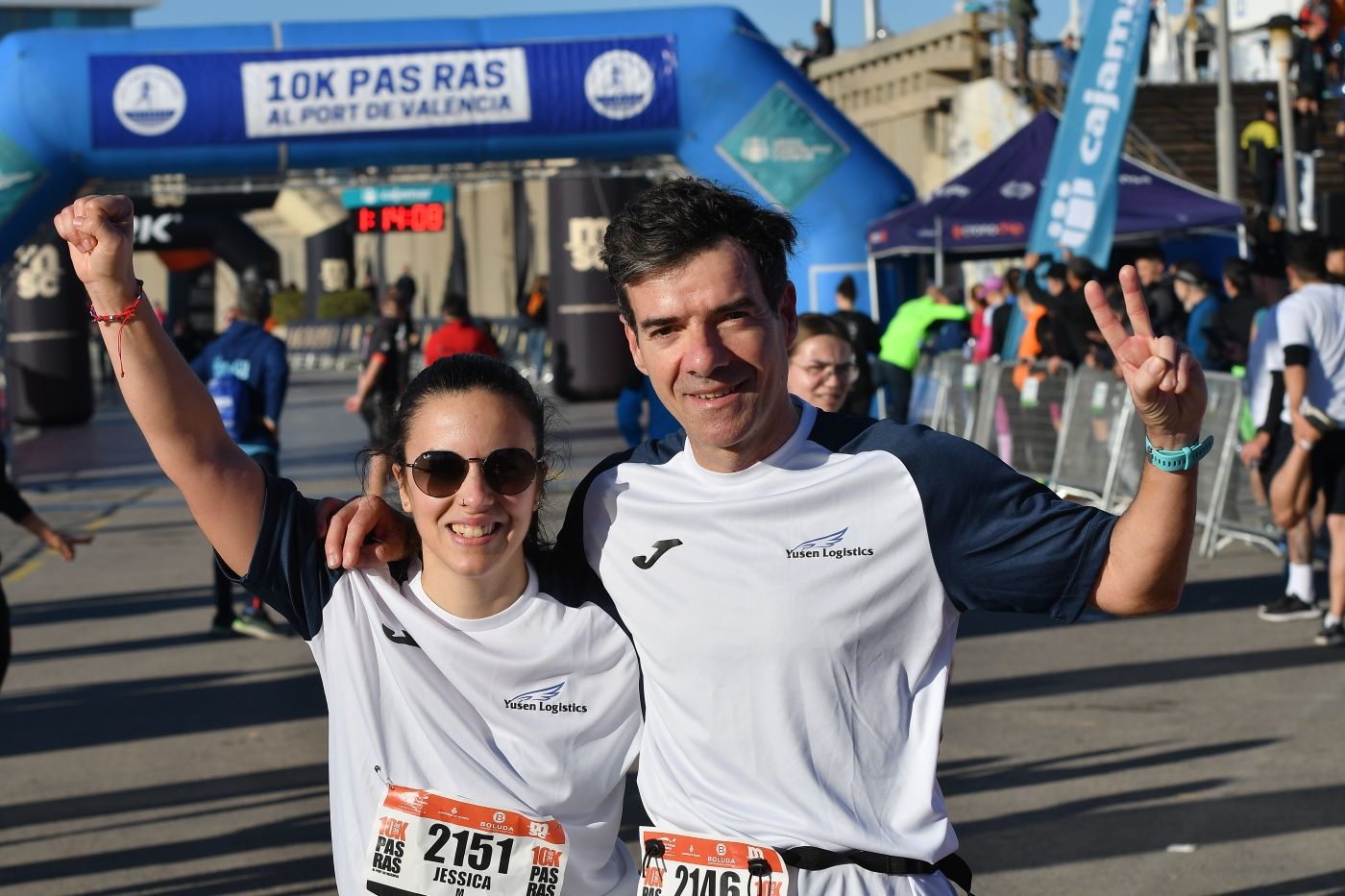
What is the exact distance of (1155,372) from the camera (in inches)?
95.6

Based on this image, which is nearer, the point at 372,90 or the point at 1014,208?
the point at 372,90

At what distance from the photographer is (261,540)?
298 cm

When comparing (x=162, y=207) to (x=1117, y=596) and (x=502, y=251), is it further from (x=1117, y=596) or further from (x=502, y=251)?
(x=1117, y=596)

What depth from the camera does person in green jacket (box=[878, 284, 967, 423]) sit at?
15.7 m

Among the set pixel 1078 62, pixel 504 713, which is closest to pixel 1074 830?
pixel 504 713

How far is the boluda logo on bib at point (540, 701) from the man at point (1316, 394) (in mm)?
6448

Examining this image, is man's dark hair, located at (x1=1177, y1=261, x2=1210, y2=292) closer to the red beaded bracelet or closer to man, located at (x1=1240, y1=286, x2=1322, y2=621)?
man, located at (x1=1240, y1=286, x2=1322, y2=621)

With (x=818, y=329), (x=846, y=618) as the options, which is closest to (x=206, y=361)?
(x=818, y=329)

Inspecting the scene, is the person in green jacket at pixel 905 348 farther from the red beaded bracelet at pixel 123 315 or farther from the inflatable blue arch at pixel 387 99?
the red beaded bracelet at pixel 123 315

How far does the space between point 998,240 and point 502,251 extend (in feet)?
94.9

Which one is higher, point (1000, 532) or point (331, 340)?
point (1000, 532)

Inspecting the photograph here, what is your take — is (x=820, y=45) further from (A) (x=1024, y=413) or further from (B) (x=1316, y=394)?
(B) (x=1316, y=394)

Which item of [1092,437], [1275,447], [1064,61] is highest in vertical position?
[1064,61]

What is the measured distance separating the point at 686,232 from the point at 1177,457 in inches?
31.4
